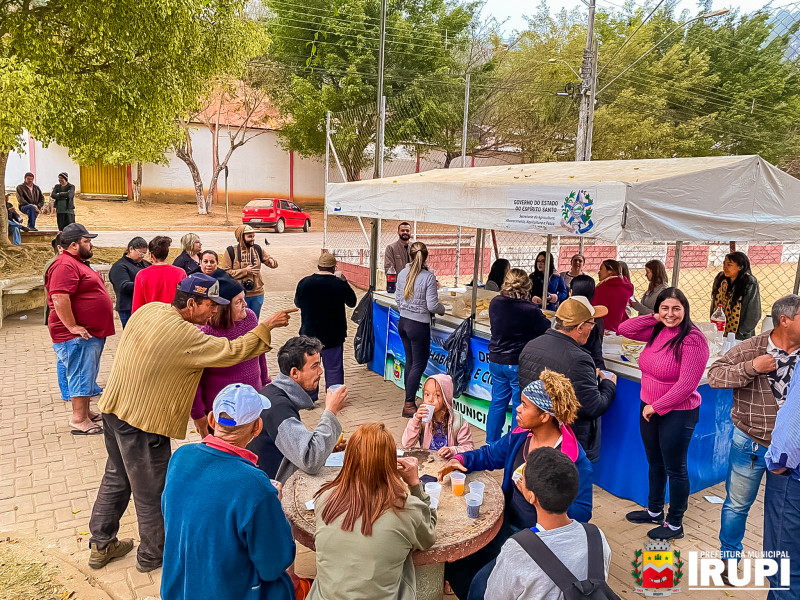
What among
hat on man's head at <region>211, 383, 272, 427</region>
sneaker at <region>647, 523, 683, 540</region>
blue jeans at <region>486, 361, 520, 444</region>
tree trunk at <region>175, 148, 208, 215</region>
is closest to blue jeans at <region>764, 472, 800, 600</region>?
sneaker at <region>647, 523, 683, 540</region>

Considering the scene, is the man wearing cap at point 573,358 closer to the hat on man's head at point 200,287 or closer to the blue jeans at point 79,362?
the hat on man's head at point 200,287

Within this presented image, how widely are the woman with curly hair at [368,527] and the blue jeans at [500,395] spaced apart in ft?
9.72

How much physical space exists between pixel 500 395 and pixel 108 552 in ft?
11.2

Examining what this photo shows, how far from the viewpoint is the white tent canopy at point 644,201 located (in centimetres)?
416

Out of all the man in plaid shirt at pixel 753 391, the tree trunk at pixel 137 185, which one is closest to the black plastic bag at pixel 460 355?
the man in plaid shirt at pixel 753 391

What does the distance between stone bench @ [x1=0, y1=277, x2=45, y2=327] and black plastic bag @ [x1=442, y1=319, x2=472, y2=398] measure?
8393mm

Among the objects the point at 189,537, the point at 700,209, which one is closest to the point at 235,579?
the point at 189,537

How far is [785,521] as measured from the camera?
309 centimetres

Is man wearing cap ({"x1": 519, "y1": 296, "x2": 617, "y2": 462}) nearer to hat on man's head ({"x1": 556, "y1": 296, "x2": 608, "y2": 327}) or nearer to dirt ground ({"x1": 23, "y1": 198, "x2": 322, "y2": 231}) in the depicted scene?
hat on man's head ({"x1": 556, "y1": 296, "x2": 608, "y2": 327})

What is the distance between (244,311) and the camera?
473cm

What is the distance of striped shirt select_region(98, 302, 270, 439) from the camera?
352 cm

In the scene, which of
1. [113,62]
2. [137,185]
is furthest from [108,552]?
[137,185]

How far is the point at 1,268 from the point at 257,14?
24350mm

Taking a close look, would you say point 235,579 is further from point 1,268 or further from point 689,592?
point 1,268
